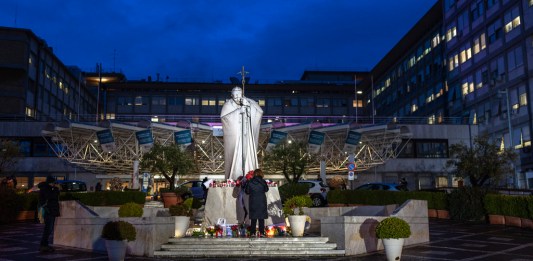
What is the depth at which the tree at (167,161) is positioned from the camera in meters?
36.2

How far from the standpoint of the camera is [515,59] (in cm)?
4625

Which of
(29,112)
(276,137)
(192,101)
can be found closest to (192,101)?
(192,101)

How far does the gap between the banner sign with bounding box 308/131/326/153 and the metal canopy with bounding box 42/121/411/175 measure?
102cm

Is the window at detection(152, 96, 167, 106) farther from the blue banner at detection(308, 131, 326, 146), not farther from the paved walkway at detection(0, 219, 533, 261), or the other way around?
the paved walkway at detection(0, 219, 533, 261)

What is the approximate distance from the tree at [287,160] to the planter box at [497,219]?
17443 millimetres

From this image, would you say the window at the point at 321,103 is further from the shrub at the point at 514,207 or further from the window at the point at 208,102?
the shrub at the point at 514,207

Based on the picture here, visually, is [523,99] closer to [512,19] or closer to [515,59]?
[515,59]

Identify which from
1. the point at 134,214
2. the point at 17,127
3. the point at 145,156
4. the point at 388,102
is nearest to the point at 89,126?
the point at 145,156

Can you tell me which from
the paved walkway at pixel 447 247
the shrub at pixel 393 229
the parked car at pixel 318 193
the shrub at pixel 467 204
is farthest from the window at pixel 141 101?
the shrub at pixel 393 229

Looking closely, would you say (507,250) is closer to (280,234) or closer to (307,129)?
(280,234)

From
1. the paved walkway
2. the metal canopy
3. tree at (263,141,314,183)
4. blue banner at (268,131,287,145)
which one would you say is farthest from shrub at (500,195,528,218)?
blue banner at (268,131,287,145)

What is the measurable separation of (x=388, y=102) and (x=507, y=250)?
223 feet

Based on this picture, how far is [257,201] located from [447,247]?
5273 millimetres

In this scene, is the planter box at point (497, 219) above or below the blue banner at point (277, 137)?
below
